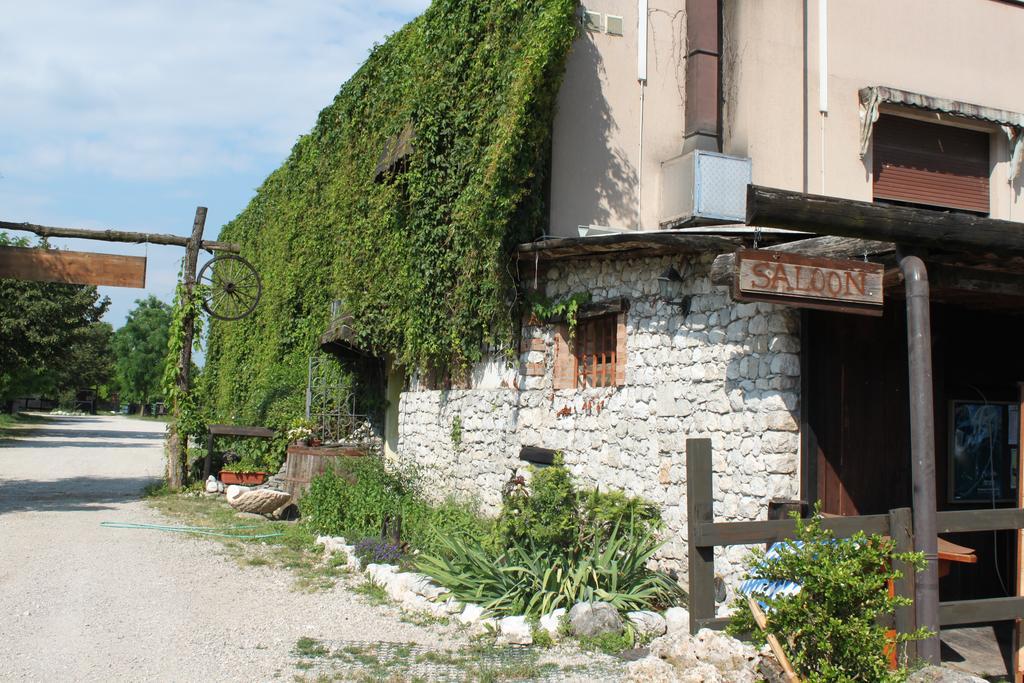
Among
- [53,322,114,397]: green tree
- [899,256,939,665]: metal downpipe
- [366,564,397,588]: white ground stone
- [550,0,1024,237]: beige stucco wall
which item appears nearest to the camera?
[899,256,939,665]: metal downpipe

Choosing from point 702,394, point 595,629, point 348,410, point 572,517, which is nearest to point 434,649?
point 595,629

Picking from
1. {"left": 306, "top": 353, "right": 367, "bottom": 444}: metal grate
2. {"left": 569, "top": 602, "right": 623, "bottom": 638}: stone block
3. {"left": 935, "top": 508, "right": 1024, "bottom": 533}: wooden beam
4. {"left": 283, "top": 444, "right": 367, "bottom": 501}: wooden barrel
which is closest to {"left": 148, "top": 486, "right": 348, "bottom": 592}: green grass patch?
{"left": 283, "top": 444, "right": 367, "bottom": 501}: wooden barrel

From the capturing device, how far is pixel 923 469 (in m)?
5.51

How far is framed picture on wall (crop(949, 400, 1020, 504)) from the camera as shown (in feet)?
27.3

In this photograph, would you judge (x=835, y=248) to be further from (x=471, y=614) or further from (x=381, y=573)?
(x=381, y=573)

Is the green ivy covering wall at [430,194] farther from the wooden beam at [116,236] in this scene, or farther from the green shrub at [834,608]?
the green shrub at [834,608]

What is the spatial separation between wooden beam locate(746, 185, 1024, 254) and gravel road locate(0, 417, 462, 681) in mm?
4269

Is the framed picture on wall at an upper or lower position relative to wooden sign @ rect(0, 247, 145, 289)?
lower

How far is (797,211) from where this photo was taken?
5.60 metres

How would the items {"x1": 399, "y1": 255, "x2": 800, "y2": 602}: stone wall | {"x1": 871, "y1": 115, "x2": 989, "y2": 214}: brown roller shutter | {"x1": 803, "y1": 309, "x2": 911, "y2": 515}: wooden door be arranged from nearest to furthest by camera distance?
1. {"x1": 803, "y1": 309, "x2": 911, "y2": 515}: wooden door
2. {"x1": 399, "y1": 255, "x2": 800, "y2": 602}: stone wall
3. {"x1": 871, "y1": 115, "x2": 989, "y2": 214}: brown roller shutter

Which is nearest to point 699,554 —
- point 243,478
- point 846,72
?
point 846,72

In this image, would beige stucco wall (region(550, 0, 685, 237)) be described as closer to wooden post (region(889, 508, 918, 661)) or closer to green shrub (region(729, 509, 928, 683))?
wooden post (region(889, 508, 918, 661))

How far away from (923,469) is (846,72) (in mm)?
8943

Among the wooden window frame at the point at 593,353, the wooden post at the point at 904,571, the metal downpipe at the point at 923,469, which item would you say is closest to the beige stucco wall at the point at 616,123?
the wooden window frame at the point at 593,353
